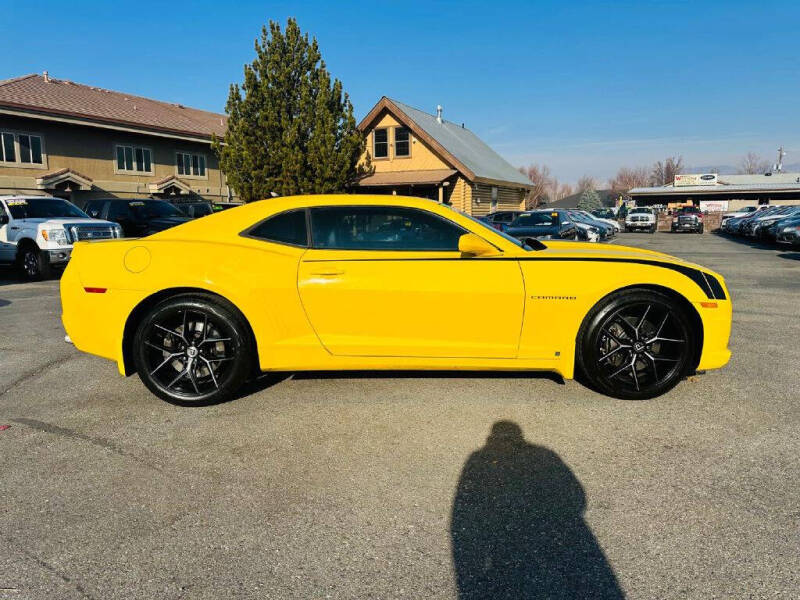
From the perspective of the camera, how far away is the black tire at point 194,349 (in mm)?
3799

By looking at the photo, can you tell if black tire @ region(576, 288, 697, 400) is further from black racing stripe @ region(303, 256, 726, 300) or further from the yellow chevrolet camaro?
black racing stripe @ region(303, 256, 726, 300)

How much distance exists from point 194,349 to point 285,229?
3.54 ft

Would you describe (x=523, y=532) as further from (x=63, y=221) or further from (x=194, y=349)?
(x=63, y=221)

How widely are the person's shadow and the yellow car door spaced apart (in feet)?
2.86

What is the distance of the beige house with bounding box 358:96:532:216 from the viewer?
25.3m

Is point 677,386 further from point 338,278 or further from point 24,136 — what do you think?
point 24,136

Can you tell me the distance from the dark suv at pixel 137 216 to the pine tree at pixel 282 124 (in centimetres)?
471

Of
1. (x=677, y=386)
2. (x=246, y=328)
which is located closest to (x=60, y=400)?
(x=246, y=328)

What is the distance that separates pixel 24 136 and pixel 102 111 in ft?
11.8

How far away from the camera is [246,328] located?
380cm

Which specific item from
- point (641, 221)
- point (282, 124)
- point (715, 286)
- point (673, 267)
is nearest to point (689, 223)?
point (641, 221)

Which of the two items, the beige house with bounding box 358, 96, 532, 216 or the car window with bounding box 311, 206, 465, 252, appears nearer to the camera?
the car window with bounding box 311, 206, 465, 252

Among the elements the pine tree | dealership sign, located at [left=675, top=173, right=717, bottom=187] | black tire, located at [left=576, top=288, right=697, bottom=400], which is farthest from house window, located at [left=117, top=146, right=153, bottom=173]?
dealership sign, located at [left=675, top=173, right=717, bottom=187]

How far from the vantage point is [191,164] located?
2720 cm
